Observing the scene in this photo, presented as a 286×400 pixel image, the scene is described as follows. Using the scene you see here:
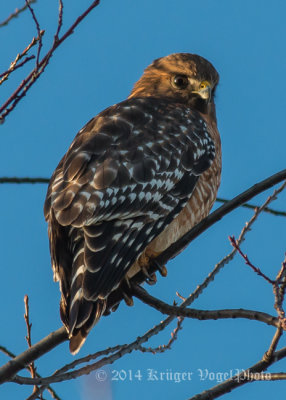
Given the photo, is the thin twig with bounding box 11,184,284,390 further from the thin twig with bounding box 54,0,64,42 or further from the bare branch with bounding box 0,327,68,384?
the thin twig with bounding box 54,0,64,42

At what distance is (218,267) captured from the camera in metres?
4.11

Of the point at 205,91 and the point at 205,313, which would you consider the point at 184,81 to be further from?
the point at 205,313

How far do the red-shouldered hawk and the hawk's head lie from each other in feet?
1.05

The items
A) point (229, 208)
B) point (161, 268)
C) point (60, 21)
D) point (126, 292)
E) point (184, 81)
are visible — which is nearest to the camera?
point (60, 21)

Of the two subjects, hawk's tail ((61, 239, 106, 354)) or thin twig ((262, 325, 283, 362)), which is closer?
thin twig ((262, 325, 283, 362))

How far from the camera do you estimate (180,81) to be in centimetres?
688

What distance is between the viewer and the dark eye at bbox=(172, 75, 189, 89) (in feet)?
22.5

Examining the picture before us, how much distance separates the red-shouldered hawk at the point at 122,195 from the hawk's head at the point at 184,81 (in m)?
0.32

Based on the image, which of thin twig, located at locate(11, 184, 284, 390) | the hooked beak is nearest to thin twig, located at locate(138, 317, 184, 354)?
thin twig, located at locate(11, 184, 284, 390)

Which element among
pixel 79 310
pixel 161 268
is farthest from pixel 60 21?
pixel 161 268

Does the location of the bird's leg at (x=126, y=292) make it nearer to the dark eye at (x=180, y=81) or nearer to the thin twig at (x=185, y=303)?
the thin twig at (x=185, y=303)

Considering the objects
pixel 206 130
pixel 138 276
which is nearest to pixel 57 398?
pixel 138 276

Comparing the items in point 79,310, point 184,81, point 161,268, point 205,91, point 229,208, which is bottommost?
point 79,310

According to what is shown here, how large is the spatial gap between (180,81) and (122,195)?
2.48 metres
